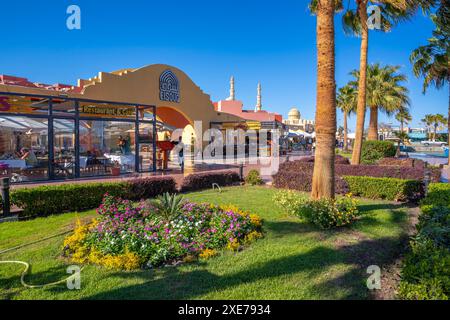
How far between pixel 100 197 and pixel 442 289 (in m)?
7.71

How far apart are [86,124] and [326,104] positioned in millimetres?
12297

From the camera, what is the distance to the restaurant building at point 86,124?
1216 cm

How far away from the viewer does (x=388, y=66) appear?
24.3 meters

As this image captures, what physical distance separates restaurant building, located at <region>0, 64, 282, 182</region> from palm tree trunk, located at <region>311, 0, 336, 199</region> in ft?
34.3

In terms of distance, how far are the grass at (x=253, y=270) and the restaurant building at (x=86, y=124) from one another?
7.32 meters

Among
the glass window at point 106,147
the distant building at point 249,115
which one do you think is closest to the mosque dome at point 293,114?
the distant building at point 249,115

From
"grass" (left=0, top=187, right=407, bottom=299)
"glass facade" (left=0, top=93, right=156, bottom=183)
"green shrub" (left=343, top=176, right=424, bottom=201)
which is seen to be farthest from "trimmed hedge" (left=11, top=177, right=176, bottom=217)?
"green shrub" (left=343, top=176, right=424, bottom=201)

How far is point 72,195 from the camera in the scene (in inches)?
305

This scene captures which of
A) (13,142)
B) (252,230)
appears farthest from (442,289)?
(13,142)

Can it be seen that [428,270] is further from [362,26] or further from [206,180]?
[362,26]

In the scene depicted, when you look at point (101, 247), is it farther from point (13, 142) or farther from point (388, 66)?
point (388, 66)

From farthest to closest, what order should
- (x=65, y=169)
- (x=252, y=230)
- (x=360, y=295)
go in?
1. (x=65, y=169)
2. (x=252, y=230)
3. (x=360, y=295)

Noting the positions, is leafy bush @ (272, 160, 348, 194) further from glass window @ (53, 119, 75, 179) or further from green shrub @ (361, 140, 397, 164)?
glass window @ (53, 119, 75, 179)

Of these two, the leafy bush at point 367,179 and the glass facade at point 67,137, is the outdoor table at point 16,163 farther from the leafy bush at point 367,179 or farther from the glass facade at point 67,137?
the leafy bush at point 367,179
